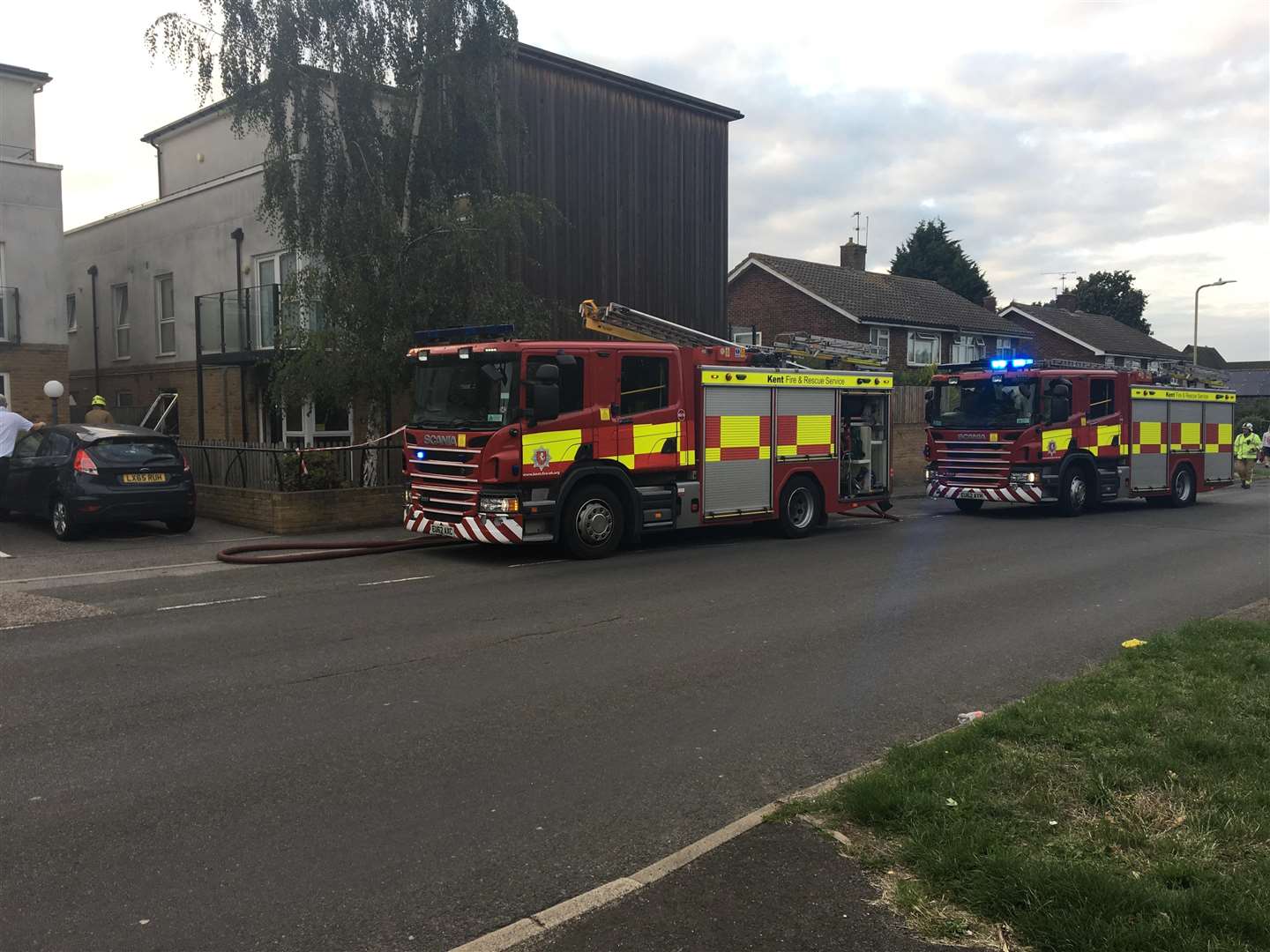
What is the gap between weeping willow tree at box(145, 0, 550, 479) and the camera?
14344 millimetres

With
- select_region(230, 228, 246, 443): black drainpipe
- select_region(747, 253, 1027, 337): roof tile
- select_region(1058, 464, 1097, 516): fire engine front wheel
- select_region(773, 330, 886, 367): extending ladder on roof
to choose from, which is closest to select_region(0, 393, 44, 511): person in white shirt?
select_region(230, 228, 246, 443): black drainpipe

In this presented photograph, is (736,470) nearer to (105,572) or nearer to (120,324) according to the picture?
(105,572)

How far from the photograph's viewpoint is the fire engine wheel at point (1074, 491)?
18.0 m

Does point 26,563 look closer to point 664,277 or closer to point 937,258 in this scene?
point 664,277

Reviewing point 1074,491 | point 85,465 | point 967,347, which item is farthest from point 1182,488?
point 967,347

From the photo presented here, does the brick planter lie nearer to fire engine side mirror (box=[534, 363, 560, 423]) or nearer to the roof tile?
fire engine side mirror (box=[534, 363, 560, 423])

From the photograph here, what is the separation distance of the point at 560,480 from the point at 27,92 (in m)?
16.1

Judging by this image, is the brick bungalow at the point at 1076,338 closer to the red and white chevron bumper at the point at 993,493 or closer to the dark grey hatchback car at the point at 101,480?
the red and white chevron bumper at the point at 993,493

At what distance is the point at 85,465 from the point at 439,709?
915cm

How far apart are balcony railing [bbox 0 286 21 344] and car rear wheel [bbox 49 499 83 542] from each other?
26.8ft

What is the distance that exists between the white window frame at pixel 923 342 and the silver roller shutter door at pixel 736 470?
25954mm

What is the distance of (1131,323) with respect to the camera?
75.9m

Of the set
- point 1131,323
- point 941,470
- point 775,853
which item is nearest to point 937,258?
point 1131,323

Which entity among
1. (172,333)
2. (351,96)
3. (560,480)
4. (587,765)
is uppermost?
(351,96)
